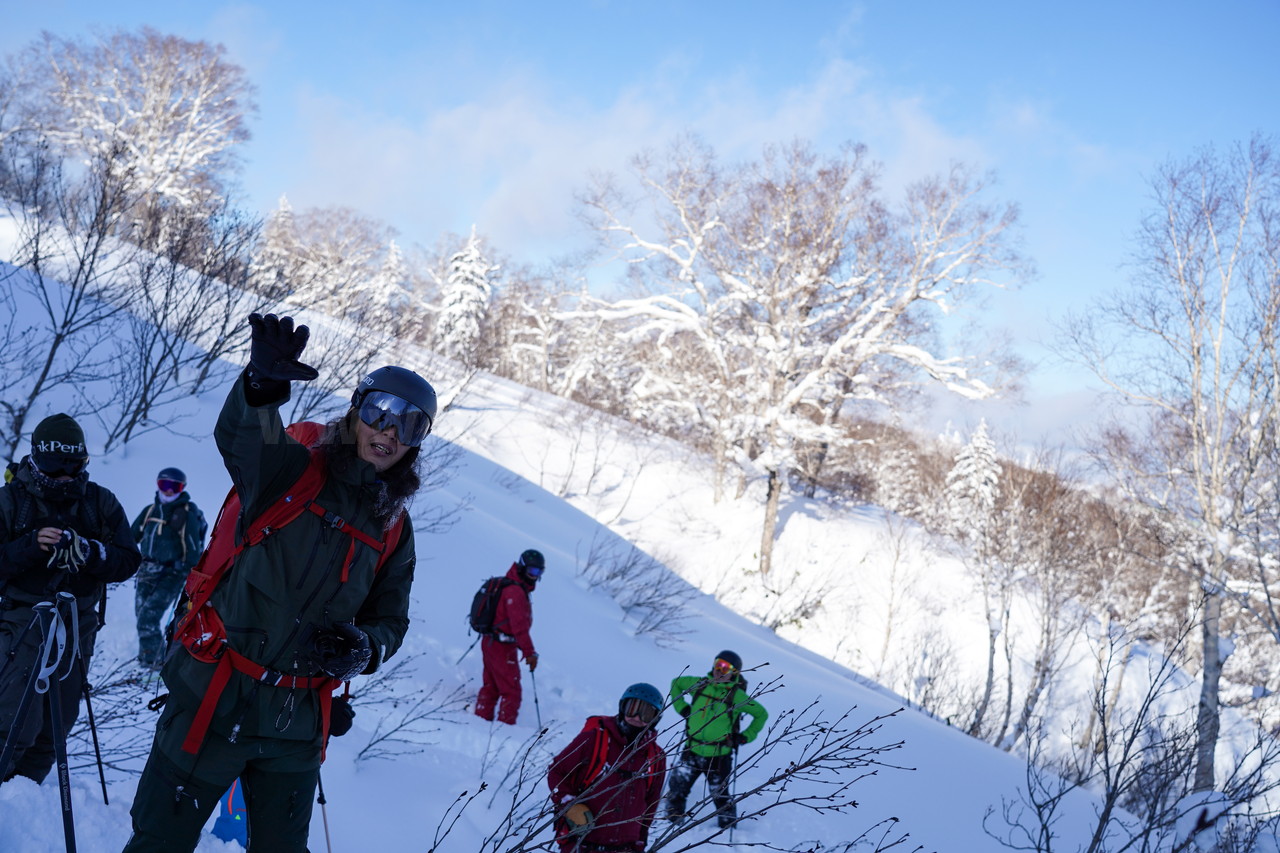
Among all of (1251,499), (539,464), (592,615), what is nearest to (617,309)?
(539,464)

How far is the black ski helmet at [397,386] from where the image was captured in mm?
2168

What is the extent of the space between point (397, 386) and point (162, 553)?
4733mm

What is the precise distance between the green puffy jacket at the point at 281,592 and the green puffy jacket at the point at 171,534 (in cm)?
432

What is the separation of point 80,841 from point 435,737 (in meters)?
3.22

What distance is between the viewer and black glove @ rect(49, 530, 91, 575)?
123 inches

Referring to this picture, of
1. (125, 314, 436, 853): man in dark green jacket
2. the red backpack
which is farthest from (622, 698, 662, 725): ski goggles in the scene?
the red backpack

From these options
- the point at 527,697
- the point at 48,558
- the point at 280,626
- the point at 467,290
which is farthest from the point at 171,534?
the point at 467,290

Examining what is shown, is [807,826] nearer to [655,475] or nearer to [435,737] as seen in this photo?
[435,737]

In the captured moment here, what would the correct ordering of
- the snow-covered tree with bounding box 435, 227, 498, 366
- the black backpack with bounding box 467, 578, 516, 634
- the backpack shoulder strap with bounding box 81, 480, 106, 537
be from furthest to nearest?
the snow-covered tree with bounding box 435, 227, 498, 366 < the black backpack with bounding box 467, 578, 516, 634 < the backpack shoulder strap with bounding box 81, 480, 106, 537

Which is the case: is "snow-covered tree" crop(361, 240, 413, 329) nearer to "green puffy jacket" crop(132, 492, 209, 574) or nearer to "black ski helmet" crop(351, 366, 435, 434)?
"green puffy jacket" crop(132, 492, 209, 574)

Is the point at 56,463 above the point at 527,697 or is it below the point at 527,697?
above

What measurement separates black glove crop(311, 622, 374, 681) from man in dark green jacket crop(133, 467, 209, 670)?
447 cm

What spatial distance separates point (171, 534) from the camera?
5730 mm

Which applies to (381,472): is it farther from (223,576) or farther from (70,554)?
(70,554)
